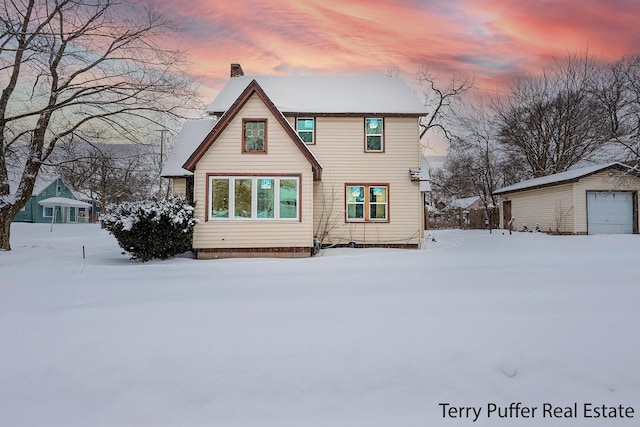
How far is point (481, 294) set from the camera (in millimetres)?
7523

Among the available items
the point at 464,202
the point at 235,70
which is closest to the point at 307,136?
the point at 235,70

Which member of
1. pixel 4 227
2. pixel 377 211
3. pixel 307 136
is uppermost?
pixel 307 136

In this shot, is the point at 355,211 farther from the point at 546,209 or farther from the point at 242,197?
the point at 546,209

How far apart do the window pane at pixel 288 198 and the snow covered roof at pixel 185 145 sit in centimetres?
492

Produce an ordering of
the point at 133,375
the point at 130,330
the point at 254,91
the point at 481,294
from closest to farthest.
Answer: the point at 133,375 → the point at 130,330 → the point at 481,294 → the point at 254,91

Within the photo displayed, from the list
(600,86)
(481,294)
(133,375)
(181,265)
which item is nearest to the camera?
(133,375)

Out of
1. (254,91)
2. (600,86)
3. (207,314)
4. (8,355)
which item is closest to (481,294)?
(207,314)

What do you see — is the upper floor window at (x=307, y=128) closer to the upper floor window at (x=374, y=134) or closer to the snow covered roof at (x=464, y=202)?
the upper floor window at (x=374, y=134)

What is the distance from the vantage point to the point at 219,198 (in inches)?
615

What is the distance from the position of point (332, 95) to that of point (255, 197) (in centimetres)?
702

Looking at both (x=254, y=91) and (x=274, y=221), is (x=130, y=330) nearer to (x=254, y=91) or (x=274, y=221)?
(x=274, y=221)

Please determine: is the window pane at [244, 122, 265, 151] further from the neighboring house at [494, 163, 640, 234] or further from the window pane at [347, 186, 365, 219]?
the neighboring house at [494, 163, 640, 234]

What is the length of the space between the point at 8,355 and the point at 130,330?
1401 millimetres

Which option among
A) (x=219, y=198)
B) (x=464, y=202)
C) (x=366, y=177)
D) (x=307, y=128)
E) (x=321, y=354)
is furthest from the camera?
(x=464, y=202)
